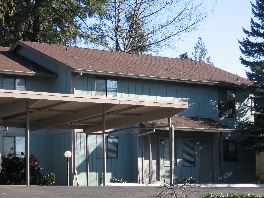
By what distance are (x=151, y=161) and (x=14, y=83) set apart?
24.6 ft

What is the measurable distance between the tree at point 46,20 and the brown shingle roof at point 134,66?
7.32 m

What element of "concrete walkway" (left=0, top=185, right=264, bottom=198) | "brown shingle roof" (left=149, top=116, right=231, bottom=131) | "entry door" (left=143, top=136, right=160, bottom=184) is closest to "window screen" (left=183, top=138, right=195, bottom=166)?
"brown shingle roof" (left=149, top=116, right=231, bottom=131)

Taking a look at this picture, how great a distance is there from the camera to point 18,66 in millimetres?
30875

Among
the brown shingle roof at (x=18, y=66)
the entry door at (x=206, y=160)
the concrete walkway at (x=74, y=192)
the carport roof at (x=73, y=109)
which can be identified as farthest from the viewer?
the entry door at (x=206, y=160)

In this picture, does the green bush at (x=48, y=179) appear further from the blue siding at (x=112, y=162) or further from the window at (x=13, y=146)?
the window at (x=13, y=146)

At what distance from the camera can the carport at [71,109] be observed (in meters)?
19.8

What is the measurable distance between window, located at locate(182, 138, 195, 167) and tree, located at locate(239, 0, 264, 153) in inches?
114

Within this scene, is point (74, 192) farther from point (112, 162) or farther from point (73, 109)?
point (112, 162)

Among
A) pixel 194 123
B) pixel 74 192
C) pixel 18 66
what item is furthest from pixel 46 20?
pixel 74 192

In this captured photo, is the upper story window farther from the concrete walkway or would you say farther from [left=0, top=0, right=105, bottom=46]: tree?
the concrete walkway

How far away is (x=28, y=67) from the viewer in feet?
102

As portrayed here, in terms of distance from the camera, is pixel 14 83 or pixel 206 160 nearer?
pixel 14 83

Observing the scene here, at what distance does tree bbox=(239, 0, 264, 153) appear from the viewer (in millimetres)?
33781

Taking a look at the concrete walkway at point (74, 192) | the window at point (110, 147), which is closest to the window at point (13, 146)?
the window at point (110, 147)
